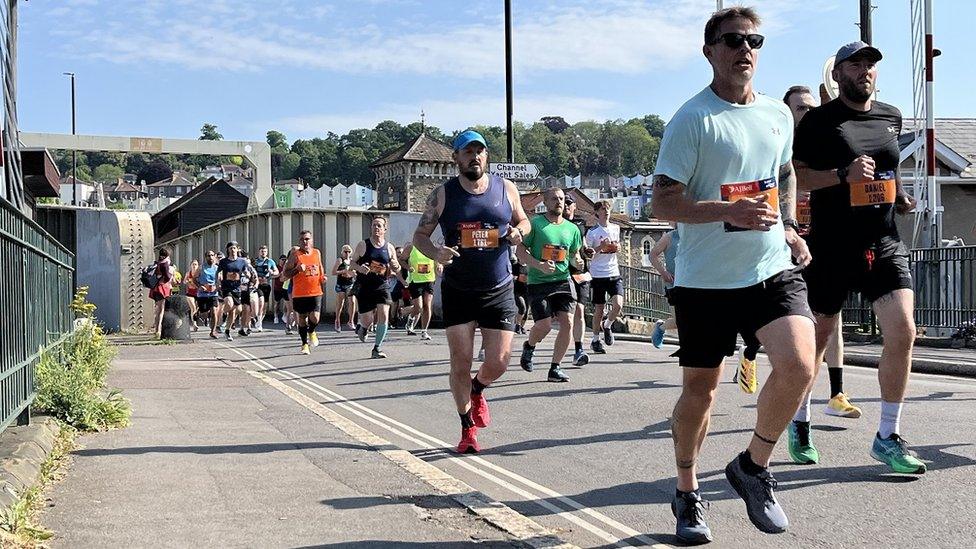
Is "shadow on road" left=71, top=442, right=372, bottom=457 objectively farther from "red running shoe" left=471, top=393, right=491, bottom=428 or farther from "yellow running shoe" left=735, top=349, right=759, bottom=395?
"yellow running shoe" left=735, top=349, right=759, bottom=395

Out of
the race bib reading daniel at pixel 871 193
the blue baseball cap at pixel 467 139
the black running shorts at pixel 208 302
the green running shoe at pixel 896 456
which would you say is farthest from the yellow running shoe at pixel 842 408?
the black running shorts at pixel 208 302

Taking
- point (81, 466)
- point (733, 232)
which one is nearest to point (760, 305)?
point (733, 232)

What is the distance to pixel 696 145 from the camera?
4562 millimetres

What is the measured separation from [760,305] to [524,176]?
23.1 m

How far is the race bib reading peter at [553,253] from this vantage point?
11898 mm

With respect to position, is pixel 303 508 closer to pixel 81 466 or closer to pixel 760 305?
pixel 81 466

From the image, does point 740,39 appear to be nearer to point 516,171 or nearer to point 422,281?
point 422,281

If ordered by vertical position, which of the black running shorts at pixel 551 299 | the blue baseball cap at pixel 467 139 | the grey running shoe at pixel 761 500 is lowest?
the grey running shoe at pixel 761 500

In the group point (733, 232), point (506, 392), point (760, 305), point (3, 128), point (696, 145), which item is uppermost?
point (3, 128)

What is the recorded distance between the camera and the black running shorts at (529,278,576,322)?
11820 mm

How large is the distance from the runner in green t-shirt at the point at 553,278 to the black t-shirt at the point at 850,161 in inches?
216

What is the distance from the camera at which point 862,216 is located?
6133mm

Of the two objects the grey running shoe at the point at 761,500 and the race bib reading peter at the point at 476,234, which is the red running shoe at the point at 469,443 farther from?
the grey running shoe at the point at 761,500

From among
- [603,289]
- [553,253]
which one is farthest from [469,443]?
[603,289]
